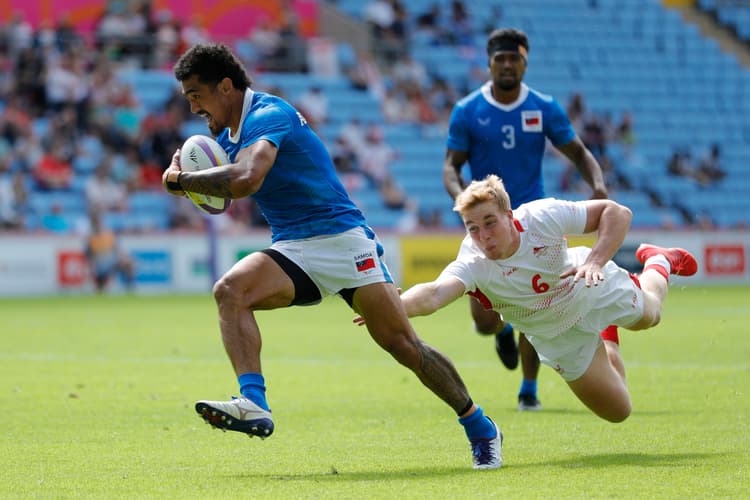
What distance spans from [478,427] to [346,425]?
1.92 metres

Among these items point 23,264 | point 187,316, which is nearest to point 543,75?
point 23,264

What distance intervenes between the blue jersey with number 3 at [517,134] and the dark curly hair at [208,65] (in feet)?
11.6

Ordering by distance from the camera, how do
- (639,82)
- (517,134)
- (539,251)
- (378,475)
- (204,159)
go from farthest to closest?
(639,82), (517,134), (539,251), (204,159), (378,475)

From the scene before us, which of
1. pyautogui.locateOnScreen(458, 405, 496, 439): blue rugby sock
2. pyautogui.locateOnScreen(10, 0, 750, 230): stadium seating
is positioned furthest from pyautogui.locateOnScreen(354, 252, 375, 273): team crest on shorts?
pyautogui.locateOnScreen(10, 0, 750, 230): stadium seating

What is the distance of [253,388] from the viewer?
6.80 metres

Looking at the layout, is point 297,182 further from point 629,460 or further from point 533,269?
point 629,460

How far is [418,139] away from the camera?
32500mm

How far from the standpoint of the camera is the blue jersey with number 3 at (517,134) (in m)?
10.4

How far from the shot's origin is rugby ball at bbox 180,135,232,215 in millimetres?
7297

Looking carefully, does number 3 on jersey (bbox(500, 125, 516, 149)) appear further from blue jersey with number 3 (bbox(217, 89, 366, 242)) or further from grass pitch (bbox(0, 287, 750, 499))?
blue jersey with number 3 (bbox(217, 89, 366, 242))

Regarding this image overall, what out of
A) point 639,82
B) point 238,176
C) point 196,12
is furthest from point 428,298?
point 639,82

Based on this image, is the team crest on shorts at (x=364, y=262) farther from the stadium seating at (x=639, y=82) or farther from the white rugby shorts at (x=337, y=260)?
the stadium seating at (x=639, y=82)

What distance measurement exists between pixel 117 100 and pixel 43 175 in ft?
8.24

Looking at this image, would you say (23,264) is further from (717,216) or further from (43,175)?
(717,216)
